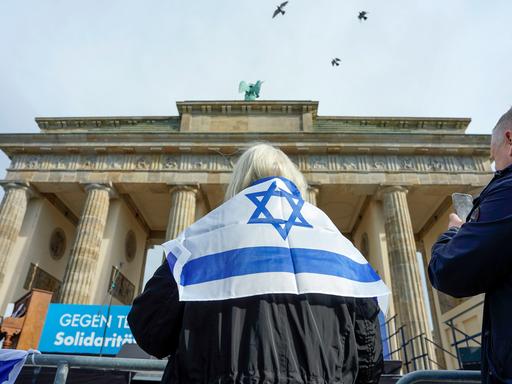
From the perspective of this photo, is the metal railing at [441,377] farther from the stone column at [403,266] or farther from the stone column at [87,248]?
the stone column at [87,248]

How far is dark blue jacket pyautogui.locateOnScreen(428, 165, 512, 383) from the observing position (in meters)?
1.38

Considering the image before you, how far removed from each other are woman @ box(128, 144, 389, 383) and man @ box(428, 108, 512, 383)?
0.33 meters

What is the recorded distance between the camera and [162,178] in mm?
17438

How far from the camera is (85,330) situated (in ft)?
38.9

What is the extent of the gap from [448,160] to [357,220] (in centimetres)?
600

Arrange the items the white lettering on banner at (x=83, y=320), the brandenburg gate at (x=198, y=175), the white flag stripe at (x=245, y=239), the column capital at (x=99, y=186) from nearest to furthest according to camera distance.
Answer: the white flag stripe at (x=245, y=239), the white lettering on banner at (x=83, y=320), the brandenburg gate at (x=198, y=175), the column capital at (x=99, y=186)

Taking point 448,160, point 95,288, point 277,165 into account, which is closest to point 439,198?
point 448,160

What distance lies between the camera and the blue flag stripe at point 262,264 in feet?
4.87

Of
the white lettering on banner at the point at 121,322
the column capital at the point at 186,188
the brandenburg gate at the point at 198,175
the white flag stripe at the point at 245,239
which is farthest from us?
the column capital at the point at 186,188

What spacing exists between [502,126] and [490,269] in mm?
831

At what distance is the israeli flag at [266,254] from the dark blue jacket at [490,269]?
334 mm

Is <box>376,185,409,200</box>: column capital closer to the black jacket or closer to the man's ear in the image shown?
the man's ear

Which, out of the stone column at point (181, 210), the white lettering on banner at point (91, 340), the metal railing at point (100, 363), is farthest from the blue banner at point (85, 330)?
the metal railing at point (100, 363)

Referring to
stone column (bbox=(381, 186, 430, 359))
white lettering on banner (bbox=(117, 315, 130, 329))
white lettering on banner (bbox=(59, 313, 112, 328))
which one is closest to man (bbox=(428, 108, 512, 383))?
white lettering on banner (bbox=(117, 315, 130, 329))
